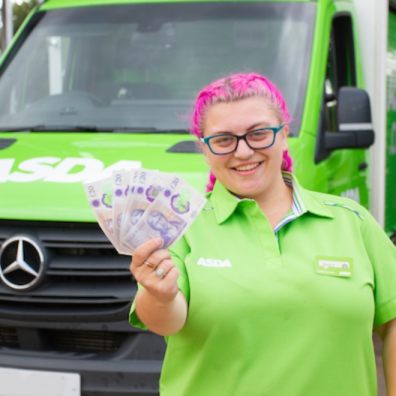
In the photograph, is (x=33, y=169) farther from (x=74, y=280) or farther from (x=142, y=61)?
(x=142, y=61)

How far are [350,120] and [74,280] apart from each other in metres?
1.53

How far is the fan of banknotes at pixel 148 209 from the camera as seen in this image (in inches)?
70.9

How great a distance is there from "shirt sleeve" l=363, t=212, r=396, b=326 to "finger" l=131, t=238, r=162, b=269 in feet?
1.83

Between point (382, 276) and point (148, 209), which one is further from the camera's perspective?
point (382, 276)

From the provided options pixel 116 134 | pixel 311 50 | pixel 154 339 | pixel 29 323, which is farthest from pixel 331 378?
pixel 311 50

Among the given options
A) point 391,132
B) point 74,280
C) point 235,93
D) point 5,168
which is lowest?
point 74,280

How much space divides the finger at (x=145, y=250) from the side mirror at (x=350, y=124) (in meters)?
2.58

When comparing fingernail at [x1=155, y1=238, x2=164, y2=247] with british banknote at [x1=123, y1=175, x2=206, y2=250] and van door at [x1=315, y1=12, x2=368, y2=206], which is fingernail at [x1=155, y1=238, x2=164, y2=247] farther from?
van door at [x1=315, y1=12, x2=368, y2=206]

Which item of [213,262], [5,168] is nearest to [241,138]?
[213,262]

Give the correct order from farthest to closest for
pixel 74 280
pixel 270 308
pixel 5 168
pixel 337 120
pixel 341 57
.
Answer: pixel 341 57 → pixel 337 120 → pixel 5 168 → pixel 74 280 → pixel 270 308

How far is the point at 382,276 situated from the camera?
208 cm

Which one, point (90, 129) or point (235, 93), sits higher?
point (235, 93)

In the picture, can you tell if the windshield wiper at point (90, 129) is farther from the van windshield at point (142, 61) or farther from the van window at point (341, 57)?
the van window at point (341, 57)

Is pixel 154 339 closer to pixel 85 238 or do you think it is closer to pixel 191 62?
pixel 85 238
